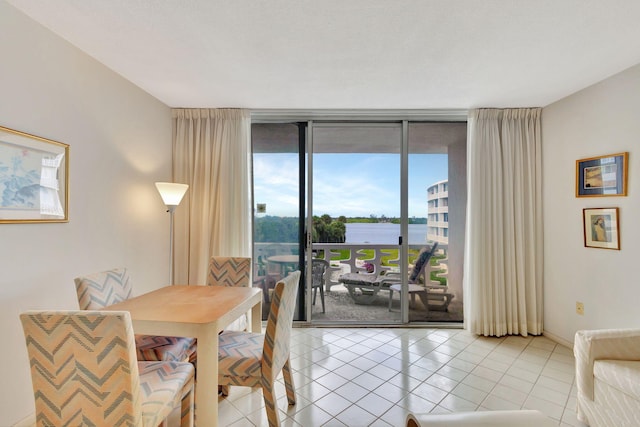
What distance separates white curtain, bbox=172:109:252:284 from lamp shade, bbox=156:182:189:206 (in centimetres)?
A: 49

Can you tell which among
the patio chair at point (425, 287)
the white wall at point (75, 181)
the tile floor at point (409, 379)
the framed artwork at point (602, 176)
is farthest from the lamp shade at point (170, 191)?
the framed artwork at point (602, 176)

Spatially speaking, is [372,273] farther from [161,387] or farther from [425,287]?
[161,387]

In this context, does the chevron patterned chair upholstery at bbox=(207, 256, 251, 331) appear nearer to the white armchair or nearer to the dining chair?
the dining chair

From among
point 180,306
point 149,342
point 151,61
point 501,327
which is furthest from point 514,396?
point 151,61

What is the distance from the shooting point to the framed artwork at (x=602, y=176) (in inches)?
98.7

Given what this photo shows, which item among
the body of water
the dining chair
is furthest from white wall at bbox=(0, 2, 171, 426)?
the body of water

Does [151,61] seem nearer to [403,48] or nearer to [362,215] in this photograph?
[403,48]

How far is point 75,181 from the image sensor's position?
2197 millimetres

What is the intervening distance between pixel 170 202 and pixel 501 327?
3.71m

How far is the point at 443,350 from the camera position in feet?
9.72

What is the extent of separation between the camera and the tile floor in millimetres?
2020

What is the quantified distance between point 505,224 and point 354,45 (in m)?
2.53

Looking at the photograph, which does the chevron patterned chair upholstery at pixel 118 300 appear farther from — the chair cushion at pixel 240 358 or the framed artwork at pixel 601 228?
the framed artwork at pixel 601 228

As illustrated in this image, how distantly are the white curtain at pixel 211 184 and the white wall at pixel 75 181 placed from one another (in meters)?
0.23
